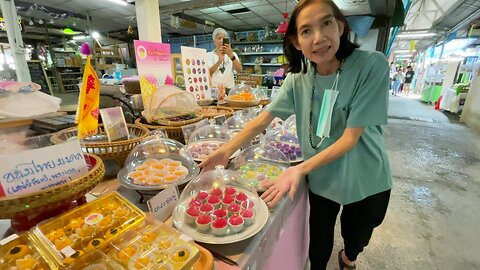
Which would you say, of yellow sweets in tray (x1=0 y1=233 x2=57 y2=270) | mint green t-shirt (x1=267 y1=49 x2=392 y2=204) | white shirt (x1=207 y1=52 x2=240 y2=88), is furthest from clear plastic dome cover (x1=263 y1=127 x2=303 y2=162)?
white shirt (x1=207 y1=52 x2=240 y2=88)

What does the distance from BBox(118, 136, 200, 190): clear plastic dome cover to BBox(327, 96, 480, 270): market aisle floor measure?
1507 millimetres

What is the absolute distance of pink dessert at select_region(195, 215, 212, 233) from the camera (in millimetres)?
757

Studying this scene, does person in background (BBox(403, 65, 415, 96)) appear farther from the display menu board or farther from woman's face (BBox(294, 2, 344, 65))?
the display menu board

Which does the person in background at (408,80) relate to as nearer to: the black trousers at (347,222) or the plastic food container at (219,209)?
the black trousers at (347,222)

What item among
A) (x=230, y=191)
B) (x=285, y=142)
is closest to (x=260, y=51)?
(x=285, y=142)

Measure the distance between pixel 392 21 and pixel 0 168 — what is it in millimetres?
3902

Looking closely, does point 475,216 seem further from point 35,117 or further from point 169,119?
point 35,117

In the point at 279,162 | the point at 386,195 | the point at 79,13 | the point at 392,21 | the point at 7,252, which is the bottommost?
the point at 386,195

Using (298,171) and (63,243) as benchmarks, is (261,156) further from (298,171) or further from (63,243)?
(63,243)

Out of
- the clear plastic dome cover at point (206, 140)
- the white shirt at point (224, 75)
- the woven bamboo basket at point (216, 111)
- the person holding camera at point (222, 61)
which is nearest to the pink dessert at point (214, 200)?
the clear plastic dome cover at point (206, 140)

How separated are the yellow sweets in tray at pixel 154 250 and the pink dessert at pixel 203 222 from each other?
111 millimetres

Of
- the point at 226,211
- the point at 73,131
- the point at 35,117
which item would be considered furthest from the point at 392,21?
the point at 35,117

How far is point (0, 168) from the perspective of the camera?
617mm

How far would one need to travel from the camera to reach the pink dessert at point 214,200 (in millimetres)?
906
